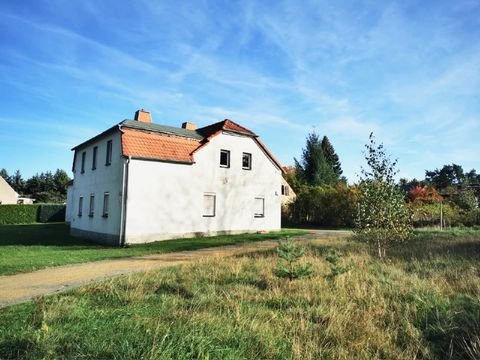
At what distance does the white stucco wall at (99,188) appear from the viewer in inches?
814

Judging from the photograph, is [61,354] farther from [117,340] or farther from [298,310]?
[298,310]

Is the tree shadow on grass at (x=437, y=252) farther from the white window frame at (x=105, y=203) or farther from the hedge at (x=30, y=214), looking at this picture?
the hedge at (x=30, y=214)

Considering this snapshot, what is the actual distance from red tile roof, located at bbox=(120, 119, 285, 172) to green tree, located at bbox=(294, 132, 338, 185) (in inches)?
1075

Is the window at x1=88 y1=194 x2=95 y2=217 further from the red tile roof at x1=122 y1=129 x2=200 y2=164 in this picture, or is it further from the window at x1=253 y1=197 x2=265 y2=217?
the window at x1=253 y1=197 x2=265 y2=217

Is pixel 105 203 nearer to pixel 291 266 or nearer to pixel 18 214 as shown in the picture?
pixel 291 266

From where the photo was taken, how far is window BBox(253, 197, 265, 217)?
26062 millimetres

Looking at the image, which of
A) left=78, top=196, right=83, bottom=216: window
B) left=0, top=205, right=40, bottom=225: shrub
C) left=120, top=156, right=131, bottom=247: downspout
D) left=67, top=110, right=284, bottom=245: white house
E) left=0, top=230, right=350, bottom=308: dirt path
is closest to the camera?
left=0, top=230, right=350, bottom=308: dirt path

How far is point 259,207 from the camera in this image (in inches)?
1036

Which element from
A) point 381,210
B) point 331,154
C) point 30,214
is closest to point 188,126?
point 381,210

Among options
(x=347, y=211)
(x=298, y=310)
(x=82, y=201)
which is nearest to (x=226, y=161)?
(x=82, y=201)

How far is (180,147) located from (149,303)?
1635 cm

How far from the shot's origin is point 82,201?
26.3 m

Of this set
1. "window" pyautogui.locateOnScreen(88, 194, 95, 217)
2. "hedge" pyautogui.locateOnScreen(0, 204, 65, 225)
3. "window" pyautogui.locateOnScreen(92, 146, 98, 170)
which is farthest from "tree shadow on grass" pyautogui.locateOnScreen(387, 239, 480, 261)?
"hedge" pyautogui.locateOnScreen(0, 204, 65, 225)

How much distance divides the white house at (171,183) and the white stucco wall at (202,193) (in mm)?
52
